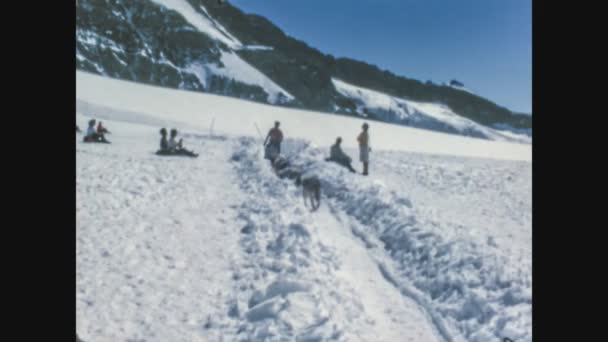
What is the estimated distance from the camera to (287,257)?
5191 mm

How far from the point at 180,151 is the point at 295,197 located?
607 centimetres

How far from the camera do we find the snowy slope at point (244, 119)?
70.9 ft

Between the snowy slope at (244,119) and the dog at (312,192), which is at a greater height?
the snowy slope at (244,119)

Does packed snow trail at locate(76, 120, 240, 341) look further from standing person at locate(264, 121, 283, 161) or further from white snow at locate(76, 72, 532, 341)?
standing person at locate(264, 121, 283, 161)

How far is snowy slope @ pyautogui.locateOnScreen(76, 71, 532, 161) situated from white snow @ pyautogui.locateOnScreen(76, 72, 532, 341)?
9000 mm

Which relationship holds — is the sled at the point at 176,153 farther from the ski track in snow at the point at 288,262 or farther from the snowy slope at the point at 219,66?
the snowy slope at the point at 219,66

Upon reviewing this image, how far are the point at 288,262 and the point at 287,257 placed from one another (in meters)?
0.17

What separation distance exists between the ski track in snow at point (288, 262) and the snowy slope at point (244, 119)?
9.86 meters

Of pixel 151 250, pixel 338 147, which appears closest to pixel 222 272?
pixel 151 250

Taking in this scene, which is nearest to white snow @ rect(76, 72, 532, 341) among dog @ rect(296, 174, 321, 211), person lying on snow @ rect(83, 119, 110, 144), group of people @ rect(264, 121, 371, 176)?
dog @ rect(296, 174, 321, 211)

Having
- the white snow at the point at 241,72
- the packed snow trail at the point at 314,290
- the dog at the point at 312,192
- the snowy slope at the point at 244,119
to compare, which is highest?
the white snow at the point at 241,72

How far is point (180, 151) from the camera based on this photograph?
42.2 ft

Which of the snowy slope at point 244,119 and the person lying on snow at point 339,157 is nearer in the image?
the person lying on snow at point 339,157

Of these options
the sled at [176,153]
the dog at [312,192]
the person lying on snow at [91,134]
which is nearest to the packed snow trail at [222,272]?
the dog at [312,192]
